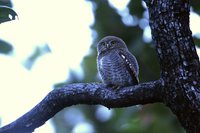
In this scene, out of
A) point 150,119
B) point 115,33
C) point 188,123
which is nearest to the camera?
point 188,123

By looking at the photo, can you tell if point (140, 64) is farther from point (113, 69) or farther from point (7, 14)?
point (7, 14)

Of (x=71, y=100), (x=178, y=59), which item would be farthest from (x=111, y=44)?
(x=178, y=59)

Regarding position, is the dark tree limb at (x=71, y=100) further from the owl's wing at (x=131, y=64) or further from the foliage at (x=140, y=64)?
the foliage at (x=140, y=64)

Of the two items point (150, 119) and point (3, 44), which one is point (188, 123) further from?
point (150, 119)

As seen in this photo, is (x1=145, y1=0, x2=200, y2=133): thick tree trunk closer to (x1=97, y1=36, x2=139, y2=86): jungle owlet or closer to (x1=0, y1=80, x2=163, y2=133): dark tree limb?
(x1=0, y1=80, x2=163, y2=133): dark tree limb

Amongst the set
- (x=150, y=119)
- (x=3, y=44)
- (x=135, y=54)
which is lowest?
(x=150, y=119)

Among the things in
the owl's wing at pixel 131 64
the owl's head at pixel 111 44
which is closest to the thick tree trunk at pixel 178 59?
the owl's wing at pixel 131 64

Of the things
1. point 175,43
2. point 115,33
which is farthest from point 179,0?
point 115,33
